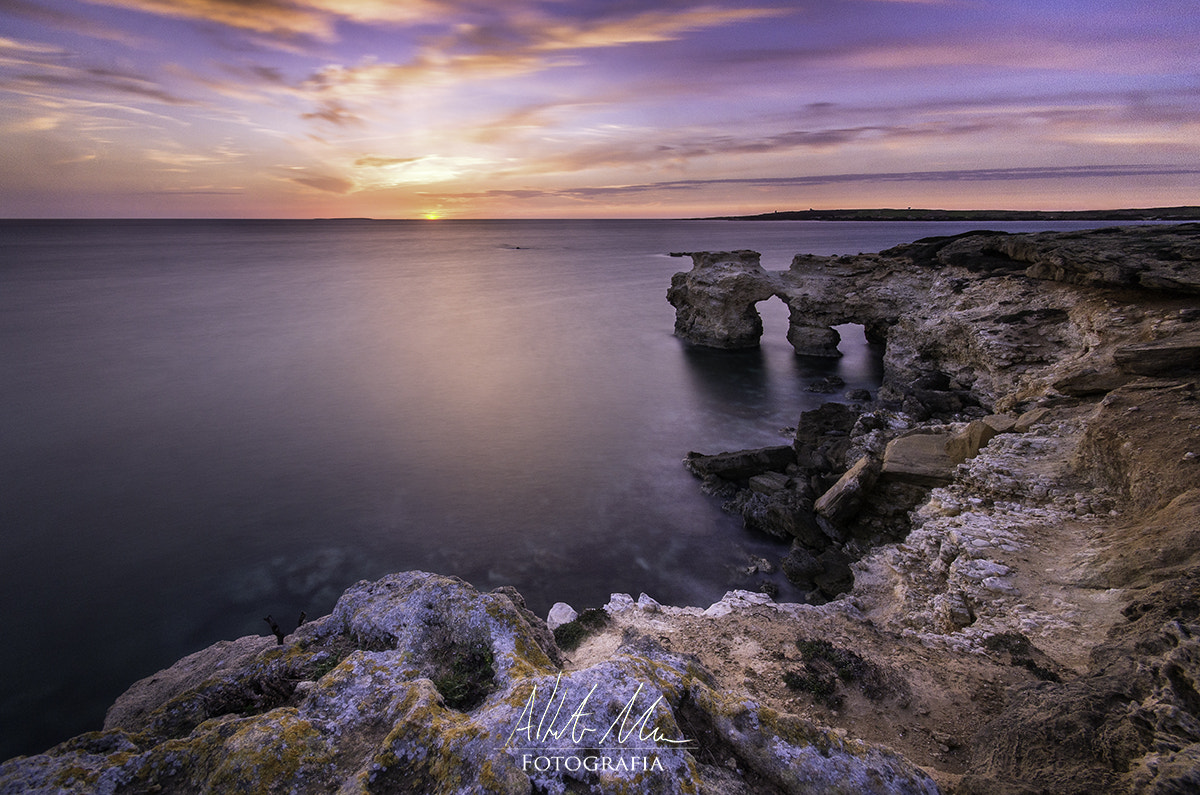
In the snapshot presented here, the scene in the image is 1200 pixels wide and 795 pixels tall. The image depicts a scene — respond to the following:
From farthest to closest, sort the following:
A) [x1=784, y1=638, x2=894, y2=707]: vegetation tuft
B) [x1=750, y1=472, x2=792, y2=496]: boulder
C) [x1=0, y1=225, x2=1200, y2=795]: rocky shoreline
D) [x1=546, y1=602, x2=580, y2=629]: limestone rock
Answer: [x1=750, y1=472, x2=792, y2=496]: boulder
[x1=546, y1=602, x2=580, y2=629]: limestone rock
[x1=784, y1=638, x2=894, y2=707]: vegetation tuft
[x1=0, y1=225, x2=1200, y2=795]: rocky shoreline

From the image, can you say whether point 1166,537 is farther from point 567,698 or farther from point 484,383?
point 484,383

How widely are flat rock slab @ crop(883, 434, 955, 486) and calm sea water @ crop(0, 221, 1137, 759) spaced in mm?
3359

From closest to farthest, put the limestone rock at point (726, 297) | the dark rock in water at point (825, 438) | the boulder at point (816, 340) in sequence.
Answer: the dark rock in water at point (825, 438) → the boulder at point (816, 340) → the limestone rock at point (726, 297)

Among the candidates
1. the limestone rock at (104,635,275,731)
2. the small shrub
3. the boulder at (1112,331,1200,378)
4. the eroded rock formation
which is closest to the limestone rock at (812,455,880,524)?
the eroded rock formation

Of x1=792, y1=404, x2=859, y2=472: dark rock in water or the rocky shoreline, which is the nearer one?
the rocky shoreline

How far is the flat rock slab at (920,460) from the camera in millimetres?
9906

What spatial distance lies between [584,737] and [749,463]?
12469mm

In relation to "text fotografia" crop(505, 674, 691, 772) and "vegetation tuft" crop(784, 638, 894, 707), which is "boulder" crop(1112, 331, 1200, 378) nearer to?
"vegetation tuft" crop(784, 638, 894, 707)

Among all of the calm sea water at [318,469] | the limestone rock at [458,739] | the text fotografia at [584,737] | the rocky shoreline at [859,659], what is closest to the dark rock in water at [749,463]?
the calm sea water at [318,469]

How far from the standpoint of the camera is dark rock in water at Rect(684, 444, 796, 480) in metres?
15.0

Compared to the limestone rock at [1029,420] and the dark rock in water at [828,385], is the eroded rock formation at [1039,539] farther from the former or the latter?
the dark rock in water at [828,385]

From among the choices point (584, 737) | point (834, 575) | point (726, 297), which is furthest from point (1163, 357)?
point (726, 297)

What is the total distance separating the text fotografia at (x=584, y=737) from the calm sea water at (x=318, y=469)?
7.62m

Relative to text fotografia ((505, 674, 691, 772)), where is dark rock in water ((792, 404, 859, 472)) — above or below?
below
